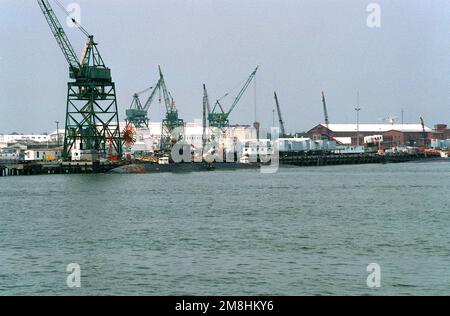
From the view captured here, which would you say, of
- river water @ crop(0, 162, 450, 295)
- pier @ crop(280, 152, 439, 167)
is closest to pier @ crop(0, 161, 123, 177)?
river water @ crop(0, 162, 450, 295)

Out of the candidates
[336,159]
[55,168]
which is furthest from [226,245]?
[336,159]

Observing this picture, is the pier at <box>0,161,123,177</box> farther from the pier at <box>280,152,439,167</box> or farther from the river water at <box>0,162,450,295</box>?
the pier at <box>280,152,439,167</box>

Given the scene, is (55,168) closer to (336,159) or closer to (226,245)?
(336,159)

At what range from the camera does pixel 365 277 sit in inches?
1084

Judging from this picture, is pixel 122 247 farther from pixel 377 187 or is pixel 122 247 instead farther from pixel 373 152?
pixel 373 152

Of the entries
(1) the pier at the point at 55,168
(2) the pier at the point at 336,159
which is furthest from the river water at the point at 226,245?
(2) the pier at the point at 336,159

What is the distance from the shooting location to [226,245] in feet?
115

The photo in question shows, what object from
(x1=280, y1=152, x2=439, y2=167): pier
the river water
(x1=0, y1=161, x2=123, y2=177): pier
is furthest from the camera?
(x1=280, y1=152, x2=439, y2=167): pier

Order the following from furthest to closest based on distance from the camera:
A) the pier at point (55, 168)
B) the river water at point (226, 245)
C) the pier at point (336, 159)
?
the pier at point (336, 159)
the pier at point (55, 168)
the river water at point (226, 245)

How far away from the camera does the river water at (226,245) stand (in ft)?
87.7

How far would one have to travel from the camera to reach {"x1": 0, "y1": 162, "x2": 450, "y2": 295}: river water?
26.7 m

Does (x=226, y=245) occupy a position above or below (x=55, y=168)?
below

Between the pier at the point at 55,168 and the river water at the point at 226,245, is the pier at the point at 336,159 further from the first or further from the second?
the river water at the point at 226,245
